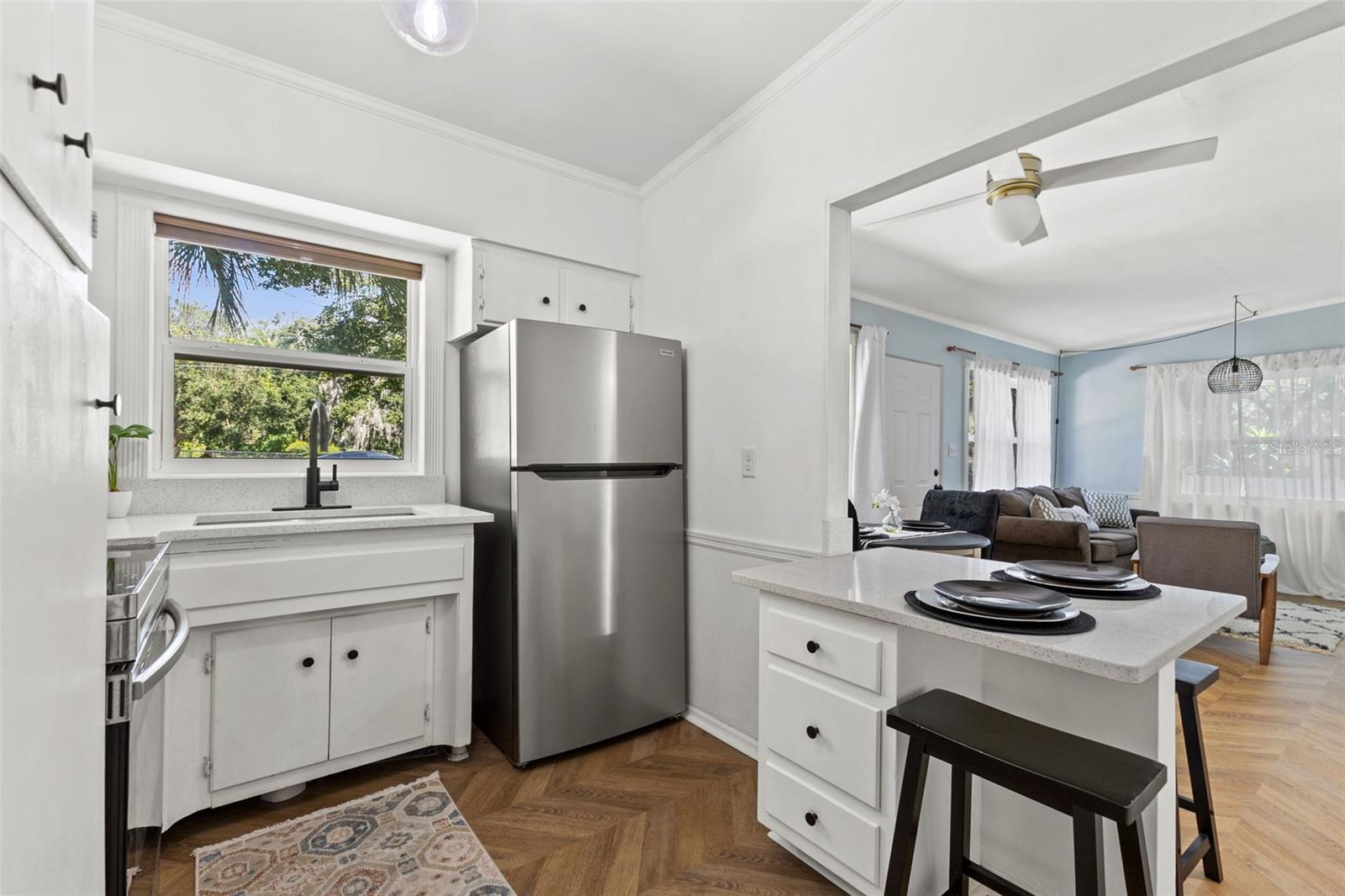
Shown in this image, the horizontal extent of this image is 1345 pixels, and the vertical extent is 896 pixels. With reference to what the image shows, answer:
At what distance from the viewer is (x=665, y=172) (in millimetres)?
2943

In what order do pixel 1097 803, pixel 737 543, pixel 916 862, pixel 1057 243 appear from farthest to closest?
pixel 1057 243 → pixel 737 543 → pixel 916 862 → pixel 1097 803

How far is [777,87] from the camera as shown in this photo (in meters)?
2.30

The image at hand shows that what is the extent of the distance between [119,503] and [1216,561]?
5.37 metres

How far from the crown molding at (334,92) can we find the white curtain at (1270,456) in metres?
6.40

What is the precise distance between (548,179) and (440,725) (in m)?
2.40

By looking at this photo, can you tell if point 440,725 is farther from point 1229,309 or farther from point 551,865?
point 1229,309

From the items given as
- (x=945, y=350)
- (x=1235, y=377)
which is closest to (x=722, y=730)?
(x=945, y=350)

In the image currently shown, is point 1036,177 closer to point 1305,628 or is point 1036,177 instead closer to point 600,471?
point 600,471

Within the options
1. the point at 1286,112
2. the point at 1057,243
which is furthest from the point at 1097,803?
the point at 1057,243

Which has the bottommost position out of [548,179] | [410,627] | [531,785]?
[531,785]

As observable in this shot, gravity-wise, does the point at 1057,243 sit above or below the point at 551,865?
above

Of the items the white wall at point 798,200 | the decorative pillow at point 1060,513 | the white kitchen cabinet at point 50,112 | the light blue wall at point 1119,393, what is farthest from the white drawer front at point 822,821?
the light blue wall at point 1119,393

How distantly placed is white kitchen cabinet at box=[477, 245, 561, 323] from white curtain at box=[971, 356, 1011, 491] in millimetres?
4841

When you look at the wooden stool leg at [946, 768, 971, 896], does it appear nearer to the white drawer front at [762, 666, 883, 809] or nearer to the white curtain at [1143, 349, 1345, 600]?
the white drawer front at [762, 666, 883, 809]
